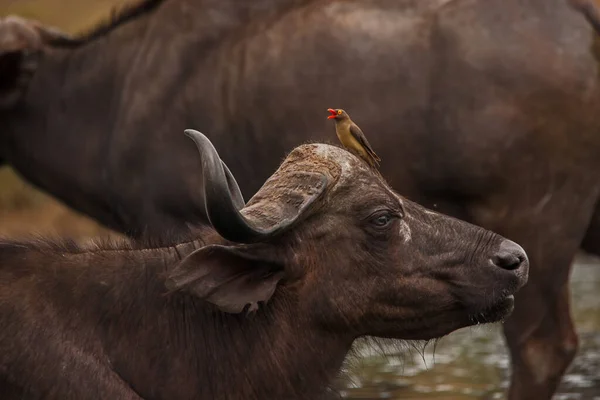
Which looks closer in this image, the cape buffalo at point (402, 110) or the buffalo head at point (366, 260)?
the buffalo head at point (366, 260)

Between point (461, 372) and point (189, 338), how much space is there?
5.66 meters

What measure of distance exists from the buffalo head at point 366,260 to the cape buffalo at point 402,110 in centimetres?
273

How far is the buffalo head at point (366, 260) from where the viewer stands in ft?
18.2

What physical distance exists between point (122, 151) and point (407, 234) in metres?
4.52

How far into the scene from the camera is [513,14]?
28.5ft

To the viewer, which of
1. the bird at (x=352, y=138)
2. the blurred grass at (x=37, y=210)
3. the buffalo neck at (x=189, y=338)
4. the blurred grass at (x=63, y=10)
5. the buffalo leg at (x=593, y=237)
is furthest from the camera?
the blurred grass at (x=63, y=10)

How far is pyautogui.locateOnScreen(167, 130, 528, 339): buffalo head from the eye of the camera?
556 cm

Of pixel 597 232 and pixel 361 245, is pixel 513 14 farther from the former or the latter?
pixel 361 245

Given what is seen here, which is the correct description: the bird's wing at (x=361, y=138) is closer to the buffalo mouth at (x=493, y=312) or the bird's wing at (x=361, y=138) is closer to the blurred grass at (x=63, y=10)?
the buffalo mouth at (x=493, y=312)

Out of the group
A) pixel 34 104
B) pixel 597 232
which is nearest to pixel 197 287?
pixel 597 232

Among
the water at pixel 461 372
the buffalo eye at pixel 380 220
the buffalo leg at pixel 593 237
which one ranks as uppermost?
the buffalo eye at pixel 380 220

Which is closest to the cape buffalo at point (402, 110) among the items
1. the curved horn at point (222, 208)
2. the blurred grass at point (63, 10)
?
the curved horn at point (222, 208)

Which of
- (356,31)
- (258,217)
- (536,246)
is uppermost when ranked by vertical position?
(258,217)

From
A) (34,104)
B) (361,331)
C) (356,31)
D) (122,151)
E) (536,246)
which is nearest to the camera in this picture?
(361,331)
